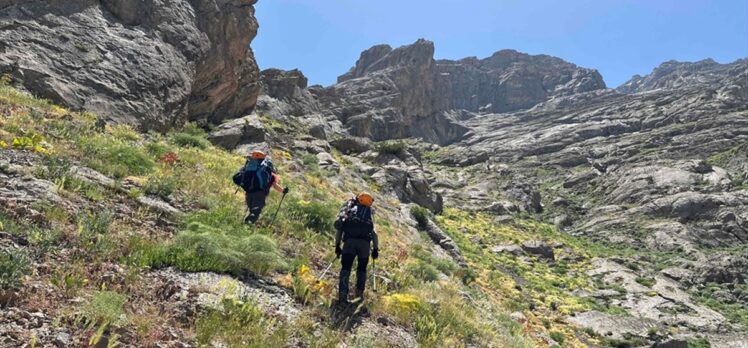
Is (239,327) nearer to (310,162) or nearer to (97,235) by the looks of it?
(97,235)

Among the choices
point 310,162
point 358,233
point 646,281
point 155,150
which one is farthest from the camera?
point 646,281

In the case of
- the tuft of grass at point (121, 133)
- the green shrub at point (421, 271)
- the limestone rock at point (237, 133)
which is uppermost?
the limestone rock at point (237, 133)

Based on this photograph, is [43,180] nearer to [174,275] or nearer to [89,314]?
[174,275]

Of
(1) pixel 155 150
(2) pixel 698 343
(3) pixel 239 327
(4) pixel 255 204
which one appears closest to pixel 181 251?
(3) pixel 239 327

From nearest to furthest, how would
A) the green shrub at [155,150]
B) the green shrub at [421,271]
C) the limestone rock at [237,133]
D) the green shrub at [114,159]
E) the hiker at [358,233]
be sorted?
the hiker at [358,233] < the green shrub at [114,159] < the green shrub at [421,271] < the green shrub at [155,150] < the limestone rock at [237,133]

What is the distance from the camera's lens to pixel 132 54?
22953 mm

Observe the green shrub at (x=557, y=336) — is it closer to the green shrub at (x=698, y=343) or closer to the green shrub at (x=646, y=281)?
the green shrub at (x=698, y=343)

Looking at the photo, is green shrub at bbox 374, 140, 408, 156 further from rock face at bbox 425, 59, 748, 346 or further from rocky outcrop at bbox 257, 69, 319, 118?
rocky outcrop at bbox 257, 69, 319, 118

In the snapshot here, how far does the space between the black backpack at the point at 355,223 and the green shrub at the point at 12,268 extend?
462 centimetres

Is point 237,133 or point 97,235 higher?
point 237,133

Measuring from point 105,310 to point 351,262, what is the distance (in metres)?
4.01

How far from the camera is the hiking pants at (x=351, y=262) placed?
8.48m

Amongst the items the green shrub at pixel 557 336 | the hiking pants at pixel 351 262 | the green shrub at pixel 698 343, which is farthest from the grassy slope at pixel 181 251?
the green shrub at pixel 698 343

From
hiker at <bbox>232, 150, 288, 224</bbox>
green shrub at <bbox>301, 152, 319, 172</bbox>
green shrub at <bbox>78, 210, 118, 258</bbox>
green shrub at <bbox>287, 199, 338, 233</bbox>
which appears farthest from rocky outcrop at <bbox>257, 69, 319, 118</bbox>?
green shrub at <bbox>78, 210, 118, 258</bbox>
